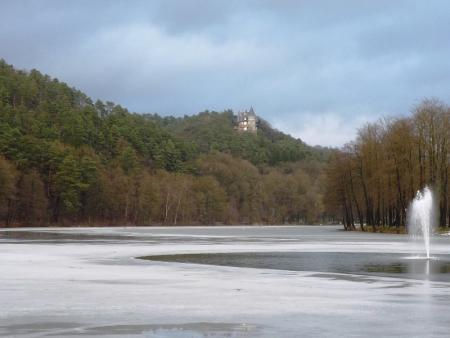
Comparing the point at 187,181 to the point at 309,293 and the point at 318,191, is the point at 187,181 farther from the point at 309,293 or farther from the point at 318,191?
the point at 309,293

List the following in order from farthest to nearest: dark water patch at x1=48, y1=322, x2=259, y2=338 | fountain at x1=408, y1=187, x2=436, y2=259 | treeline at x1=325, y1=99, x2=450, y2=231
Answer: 1. treeline at x1=325, y1=99, x2=450, y2=231
2. fountain at x1=408, y1=187, x2=436, y2=259
3. dark water patch at x1=48, y1=322, x2=259, y2=338

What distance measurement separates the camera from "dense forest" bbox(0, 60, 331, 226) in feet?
427

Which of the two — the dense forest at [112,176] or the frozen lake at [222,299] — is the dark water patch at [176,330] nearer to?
the frozen lake at [222,299]

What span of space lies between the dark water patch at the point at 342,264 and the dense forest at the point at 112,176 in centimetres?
9079

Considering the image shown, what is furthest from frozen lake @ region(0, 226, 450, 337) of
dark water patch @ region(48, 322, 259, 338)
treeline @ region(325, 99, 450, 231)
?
treeline @ region(325, 99, 450, 231)

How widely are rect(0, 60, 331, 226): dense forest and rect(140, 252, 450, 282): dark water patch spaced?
9079 cm

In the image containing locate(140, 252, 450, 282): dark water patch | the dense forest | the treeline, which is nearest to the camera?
locate(140, 252, 450, 282): dark water patch

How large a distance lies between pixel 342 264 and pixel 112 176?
403ft

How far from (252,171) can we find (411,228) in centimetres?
10540

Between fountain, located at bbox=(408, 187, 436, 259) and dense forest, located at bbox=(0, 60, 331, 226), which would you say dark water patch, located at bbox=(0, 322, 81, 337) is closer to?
fountain, located at bbox=(408, 187, 436, 259)

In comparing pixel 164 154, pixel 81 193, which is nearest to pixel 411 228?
pixel 81 193

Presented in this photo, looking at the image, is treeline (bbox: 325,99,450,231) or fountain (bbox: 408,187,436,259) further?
treeline (bbox: 325,99,450,231)

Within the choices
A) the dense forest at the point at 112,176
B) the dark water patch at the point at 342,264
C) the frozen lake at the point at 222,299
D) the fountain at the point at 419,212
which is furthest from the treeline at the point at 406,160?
the dense forest at the point at 112,176

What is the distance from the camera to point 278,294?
55.7 feet
